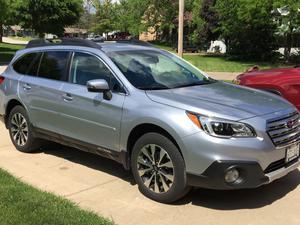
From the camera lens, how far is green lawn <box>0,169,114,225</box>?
188 inches

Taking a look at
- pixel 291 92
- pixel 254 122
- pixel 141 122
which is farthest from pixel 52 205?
pixel 291 92

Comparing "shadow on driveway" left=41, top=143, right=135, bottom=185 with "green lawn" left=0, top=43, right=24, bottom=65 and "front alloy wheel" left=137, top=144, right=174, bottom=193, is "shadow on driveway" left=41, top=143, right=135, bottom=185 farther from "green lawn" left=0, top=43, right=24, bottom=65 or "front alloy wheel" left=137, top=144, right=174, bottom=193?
"green lawn" left=0, top=43, right=24, bottom=65

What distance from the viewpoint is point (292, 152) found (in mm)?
5402

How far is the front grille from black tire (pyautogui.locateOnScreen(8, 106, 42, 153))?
3.59m

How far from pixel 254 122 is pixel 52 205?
87.1 inches

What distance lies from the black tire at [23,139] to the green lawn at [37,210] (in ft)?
5.16

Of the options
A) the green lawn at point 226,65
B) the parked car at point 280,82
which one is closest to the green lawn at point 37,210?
the parked car at point 280,82

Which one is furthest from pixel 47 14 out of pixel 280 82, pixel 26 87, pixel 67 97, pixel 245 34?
pixel 67 97

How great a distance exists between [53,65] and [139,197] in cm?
238

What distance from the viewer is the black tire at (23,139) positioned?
286 inches

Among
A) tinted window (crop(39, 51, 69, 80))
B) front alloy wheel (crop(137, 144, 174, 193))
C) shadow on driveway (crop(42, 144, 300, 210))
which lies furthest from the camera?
tinted window (crop(39, 51, 69, 80))

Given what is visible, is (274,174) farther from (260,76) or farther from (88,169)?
(260,76)

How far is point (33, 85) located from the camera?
7055 millimetres

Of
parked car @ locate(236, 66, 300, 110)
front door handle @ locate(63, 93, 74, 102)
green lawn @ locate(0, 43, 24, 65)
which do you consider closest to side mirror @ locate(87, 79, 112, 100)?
front door handle @ locate(63, 93, 74, 102)
